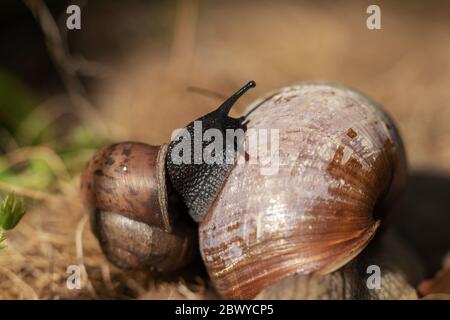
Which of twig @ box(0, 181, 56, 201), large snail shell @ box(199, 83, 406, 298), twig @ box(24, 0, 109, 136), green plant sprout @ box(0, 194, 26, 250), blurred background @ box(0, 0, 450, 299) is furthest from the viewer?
twig @ box(24, 0, 109, 136)

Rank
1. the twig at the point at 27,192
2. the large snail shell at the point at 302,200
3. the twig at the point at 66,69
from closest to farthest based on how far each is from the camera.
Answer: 1. the large snail shell at the point at 302,200
2. the twig at the point at 27,192
3. the twig at the point at 66,69

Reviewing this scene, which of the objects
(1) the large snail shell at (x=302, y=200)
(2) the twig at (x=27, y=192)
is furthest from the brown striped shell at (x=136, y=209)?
(2) the twig at (x=27, y=192)

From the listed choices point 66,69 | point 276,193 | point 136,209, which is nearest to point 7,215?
point 136,209

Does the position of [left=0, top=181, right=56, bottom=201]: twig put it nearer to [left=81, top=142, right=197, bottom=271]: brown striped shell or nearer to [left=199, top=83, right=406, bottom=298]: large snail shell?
[left=81, top=142, right=197, bottom=271]: brown striped shell

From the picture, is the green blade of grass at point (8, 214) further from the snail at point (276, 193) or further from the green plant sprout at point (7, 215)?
the snail at point (276, 193)

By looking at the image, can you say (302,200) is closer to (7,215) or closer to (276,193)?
(276,193)

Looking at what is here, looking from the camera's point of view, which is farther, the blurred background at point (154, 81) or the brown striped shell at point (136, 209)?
the blurred background at point (154, 81)

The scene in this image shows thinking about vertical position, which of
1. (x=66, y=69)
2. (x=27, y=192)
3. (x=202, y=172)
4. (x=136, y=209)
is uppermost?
(x=66, y=69)

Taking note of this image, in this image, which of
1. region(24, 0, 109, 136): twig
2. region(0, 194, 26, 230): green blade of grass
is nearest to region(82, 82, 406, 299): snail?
region(0, 194, 26, 230): green blade of grass
